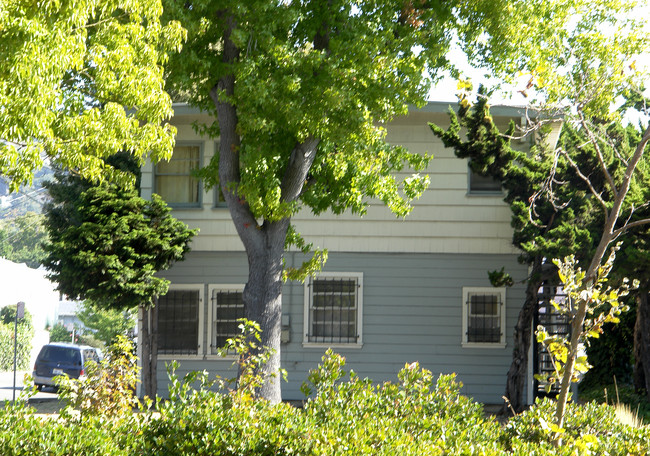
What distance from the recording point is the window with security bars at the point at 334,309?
16.0 metres

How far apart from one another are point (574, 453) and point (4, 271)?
35.8 meters

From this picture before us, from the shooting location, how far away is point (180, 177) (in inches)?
647

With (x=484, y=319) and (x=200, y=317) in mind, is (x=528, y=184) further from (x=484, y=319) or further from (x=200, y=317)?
(x=200, y=317)

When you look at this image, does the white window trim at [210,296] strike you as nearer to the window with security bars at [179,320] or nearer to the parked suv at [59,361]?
the window with security bars at [179,320]

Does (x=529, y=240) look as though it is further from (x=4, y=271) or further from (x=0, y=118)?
(x=4, y=271)

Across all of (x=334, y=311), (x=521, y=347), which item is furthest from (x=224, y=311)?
(x=521, y=347)

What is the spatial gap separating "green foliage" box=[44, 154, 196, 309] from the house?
1.41 meters

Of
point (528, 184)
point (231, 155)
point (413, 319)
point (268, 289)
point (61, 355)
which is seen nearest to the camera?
point (268, 289)

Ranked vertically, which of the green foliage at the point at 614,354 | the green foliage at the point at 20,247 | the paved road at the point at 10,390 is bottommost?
the paved road at the point at 10,390

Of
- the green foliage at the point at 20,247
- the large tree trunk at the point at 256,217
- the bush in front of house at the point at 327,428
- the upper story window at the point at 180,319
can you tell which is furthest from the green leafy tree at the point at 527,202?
the green foliage at the point at 20,247

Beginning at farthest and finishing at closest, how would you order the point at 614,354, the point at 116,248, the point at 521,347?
the point at 614,354, the point at 116,248, the point at 521,347

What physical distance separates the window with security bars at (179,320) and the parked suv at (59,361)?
260 inches

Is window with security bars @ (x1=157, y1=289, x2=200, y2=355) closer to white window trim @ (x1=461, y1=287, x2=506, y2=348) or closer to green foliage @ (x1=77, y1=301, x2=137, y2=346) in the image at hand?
white window trim @ (x1=461, y1=287, x2=506, y2=348)

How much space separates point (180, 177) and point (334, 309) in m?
4.03
